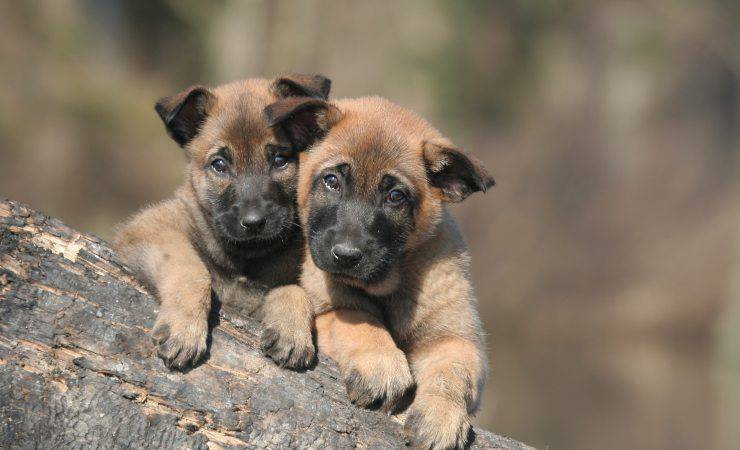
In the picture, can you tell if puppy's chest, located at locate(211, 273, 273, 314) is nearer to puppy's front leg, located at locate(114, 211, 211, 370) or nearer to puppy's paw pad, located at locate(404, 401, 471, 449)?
puppy's front leg, located at locate(114, 211, 211, 370)

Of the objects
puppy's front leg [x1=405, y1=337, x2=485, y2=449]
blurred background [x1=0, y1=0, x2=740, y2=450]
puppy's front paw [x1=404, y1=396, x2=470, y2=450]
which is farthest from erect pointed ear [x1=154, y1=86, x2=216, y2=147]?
blurred background [x1=0, y1=0, x2=740, y2=450]

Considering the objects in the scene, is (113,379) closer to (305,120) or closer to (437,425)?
(437,425)

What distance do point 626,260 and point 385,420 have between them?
11.7 metres

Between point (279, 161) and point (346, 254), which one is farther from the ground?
point (279, 161)

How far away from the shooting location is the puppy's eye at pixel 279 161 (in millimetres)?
5375

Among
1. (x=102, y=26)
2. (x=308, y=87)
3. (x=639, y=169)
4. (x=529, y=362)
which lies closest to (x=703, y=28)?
(x=639, y=169)

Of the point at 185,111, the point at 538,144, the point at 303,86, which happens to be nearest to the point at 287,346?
the point at 303,86

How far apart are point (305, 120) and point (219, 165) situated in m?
0.68

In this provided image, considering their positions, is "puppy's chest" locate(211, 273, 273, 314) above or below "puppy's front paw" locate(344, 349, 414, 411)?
above

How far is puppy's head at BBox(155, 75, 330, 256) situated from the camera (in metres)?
5.16

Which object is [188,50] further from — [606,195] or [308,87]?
[308,87]

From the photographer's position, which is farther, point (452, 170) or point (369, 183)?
point (452, 170)

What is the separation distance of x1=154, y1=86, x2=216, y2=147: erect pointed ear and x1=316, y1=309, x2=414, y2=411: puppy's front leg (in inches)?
65.3

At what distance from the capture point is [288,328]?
4520 mm
